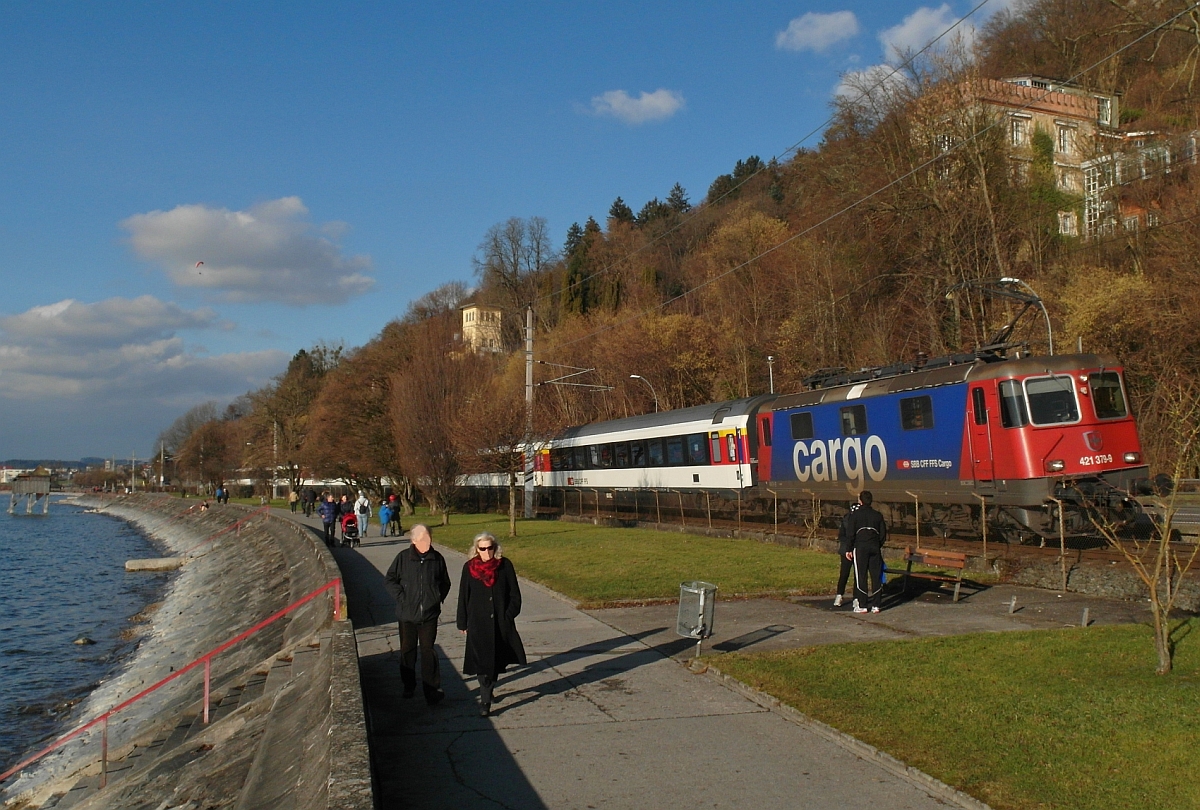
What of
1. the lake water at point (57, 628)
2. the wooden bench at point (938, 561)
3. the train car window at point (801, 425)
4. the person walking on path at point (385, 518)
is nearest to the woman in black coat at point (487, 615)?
the wooden bench at point (938, 561)

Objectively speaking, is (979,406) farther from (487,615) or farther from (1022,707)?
(487,615)

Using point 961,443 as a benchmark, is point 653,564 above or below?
below

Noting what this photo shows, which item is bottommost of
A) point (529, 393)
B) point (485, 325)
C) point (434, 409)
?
point (529, 393)

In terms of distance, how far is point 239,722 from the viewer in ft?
39.5

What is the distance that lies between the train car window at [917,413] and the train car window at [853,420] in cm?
150

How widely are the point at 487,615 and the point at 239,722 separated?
517 cm

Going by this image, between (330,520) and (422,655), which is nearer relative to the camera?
(422,655)

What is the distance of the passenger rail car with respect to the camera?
1848 centimetres

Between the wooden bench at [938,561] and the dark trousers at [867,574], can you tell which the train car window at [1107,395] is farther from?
the dark trousers at [867,574]

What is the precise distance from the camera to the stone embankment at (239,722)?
754 centimetres

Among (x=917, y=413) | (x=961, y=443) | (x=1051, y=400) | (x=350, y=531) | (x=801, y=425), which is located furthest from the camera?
(x=350, y=531)

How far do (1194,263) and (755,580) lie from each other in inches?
960

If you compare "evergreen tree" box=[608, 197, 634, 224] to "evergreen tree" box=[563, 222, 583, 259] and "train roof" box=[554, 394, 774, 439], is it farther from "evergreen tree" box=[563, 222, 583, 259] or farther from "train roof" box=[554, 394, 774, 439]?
"train roof" box=[554, 394, 774, 439]

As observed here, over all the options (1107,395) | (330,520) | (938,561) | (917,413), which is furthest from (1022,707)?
(330,520)
